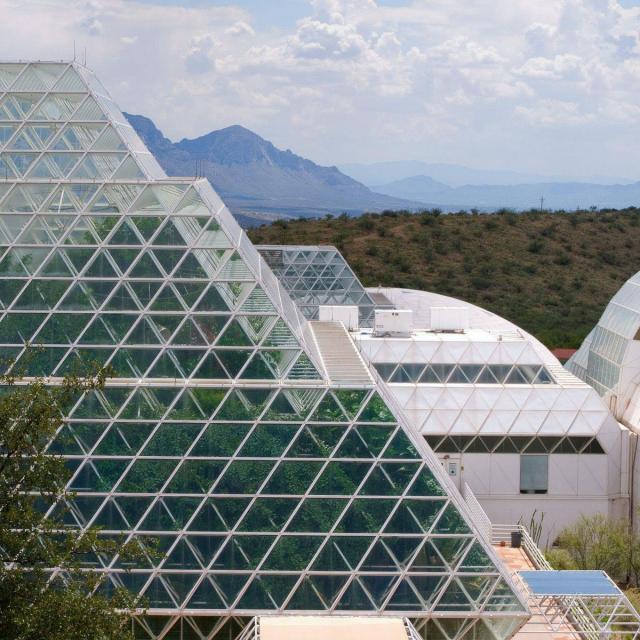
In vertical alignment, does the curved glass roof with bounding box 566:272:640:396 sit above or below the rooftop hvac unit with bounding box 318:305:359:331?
above

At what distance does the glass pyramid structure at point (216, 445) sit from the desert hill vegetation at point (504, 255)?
177 ft

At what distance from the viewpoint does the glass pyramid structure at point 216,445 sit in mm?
24438

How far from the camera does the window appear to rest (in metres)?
37.7

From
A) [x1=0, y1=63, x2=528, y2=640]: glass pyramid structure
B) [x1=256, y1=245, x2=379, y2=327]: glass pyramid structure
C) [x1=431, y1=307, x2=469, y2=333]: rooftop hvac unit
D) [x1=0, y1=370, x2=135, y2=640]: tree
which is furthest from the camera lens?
[x1=256, y1=245, x2=379, y2=327]: glass pyramid structure

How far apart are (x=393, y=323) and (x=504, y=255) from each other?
53676 millimetres

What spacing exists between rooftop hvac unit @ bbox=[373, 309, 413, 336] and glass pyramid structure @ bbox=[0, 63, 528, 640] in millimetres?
18310

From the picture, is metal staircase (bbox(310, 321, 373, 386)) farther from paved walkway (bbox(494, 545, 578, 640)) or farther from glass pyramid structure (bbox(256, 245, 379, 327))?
glass pyramid structure (bbox(256, 245, 379, 327))

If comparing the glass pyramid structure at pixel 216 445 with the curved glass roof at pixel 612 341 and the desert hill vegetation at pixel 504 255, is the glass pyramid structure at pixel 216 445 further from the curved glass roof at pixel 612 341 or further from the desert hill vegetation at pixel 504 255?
the desert hill vegetation at pixel 504 255

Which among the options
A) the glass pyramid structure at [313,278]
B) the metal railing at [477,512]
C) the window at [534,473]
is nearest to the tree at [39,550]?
the metal railing at [477,512]

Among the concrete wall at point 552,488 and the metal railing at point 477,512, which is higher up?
the metal railing at point 477,512

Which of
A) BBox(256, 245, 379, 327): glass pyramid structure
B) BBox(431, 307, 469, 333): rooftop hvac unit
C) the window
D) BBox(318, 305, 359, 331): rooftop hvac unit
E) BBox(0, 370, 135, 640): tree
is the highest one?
BBox(0, 370, 135, 640): tree

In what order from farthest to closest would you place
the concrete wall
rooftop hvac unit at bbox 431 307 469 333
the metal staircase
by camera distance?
rooftop hvac unit at bbox 431 307 469 333, the concrete wall, the metal staircase

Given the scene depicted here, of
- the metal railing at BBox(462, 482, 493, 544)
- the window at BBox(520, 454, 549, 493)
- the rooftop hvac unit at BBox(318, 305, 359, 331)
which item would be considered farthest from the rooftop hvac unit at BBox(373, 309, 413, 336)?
the metal railing at BBox(462, 482, 493, 544)

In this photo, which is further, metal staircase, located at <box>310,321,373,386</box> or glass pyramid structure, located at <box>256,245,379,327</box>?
glass pyramid structure, located at <box>256,245,379,327</box>
